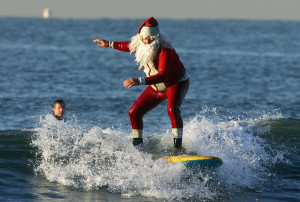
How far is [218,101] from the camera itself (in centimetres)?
2022

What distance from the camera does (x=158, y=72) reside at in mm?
8984

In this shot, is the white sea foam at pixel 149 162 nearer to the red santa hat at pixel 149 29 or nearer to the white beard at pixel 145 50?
the white beard at pixel 145 50

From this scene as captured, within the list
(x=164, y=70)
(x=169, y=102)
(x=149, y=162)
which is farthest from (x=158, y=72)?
(x=149, y=162)

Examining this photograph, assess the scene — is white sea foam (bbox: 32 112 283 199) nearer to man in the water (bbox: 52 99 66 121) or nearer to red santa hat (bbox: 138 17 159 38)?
man in the water (bbox: 52 99 66 121)

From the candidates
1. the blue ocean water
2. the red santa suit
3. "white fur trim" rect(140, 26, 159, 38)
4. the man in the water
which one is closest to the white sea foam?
the blue ocean water

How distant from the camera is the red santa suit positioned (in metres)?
9.00

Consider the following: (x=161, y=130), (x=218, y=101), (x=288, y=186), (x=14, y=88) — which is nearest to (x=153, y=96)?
(x=288, y=186)

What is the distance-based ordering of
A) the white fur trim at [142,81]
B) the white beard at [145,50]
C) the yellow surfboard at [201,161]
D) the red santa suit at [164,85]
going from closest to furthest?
the white fur trim at [142,81], the yellow surfboard at [201,161], the red santa suit at [164,85], the white beard at [145,50]

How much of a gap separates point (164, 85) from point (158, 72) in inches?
17.5

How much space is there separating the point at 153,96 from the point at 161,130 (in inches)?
174

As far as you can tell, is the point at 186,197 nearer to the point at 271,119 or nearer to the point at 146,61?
the point at 146,61

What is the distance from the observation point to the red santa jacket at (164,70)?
29.0 ft

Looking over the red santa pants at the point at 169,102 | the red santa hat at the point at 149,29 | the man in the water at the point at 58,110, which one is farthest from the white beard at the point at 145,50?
the man in the water at the point at 58,110

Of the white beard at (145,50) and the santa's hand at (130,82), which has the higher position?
the white beard at (145,50)
